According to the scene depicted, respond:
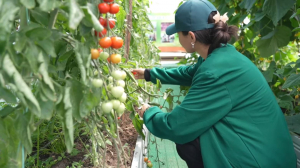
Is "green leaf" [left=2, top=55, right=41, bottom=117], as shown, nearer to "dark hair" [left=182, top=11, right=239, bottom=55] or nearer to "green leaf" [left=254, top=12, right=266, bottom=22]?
"dark hair" [left=182, top=11, right=239, bottom=55]

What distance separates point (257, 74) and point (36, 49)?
85cm

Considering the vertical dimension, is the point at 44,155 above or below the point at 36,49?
below

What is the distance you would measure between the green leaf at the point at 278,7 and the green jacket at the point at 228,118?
228 millimetres

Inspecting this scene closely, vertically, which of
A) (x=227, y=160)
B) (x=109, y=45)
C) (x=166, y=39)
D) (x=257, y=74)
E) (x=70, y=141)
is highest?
(x=109, y=45)

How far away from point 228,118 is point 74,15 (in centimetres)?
75

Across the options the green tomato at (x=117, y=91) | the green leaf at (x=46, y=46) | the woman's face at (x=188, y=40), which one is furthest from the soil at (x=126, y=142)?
the green leaf at (x=46, y=46)

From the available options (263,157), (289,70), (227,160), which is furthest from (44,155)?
(289,70)

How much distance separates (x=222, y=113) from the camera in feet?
3.25

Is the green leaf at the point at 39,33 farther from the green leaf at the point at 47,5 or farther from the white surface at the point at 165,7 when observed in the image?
the white surface at the point at 165,7

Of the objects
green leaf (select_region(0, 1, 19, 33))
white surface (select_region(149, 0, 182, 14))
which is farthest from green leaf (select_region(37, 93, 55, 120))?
white surface (select_region(149, 0, 182, 14))

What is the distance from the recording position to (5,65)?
40 centimetres

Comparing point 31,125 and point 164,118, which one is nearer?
point 31,125

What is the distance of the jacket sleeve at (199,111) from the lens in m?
0.97

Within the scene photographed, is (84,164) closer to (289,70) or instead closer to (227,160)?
(227,160)
